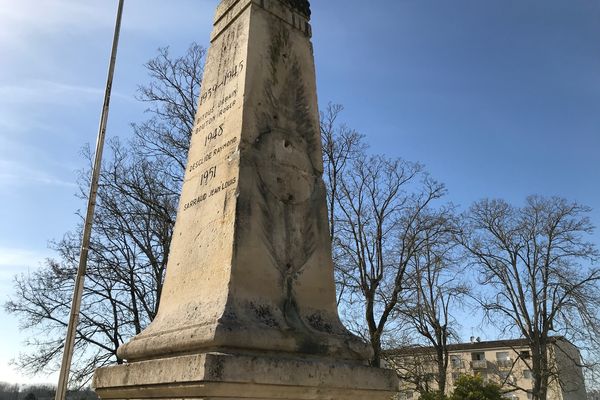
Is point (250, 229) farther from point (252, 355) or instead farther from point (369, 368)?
point (369, 368)

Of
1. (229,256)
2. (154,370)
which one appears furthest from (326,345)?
(154,370)

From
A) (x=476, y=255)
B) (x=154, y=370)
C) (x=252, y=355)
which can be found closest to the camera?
(x=252, y=355)

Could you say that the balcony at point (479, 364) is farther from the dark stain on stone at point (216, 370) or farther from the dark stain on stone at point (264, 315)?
the dark stain on stone at point (216, 370)

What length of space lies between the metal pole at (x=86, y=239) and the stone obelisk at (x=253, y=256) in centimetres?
383

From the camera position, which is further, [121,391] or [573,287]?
[573,287]

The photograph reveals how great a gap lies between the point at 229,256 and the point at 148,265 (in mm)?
14579

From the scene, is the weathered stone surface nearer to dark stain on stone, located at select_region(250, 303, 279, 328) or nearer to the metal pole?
dark stain on stone, located at select_region(250, 303, 279, 328)

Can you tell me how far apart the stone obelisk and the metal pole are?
12.6 feet

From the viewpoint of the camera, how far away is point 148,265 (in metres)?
16.9

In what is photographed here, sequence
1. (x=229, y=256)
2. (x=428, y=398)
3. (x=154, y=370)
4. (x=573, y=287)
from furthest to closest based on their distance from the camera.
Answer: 1. (x=573, y=287)
2. (x=428, y=398)
3. (x=229, y=256)
4. (x=154, y=370)

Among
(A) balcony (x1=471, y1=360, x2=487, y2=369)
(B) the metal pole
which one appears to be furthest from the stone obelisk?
(A) balcony (x1=471, y1=360, x2=487, y2=369)

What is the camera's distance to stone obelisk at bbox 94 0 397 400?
9.53 feet

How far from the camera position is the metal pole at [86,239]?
283 inches

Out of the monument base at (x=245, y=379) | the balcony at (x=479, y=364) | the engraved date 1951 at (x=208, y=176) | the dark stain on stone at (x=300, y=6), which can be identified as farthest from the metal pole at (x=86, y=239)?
the balcony at (x=479, y=364)
